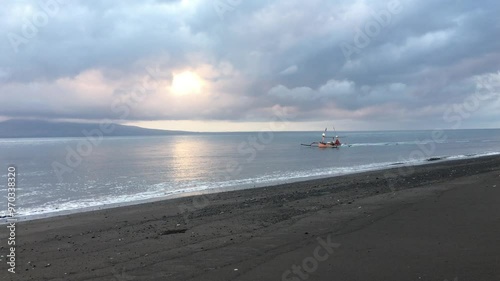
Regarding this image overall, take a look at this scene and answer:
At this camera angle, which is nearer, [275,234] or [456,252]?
[456,252]

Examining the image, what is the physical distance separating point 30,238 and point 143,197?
12.6 m

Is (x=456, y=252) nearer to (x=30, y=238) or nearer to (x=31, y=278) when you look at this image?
(x=31, y=278)

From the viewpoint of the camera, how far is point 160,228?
13.3 meters

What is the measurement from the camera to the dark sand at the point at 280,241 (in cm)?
797

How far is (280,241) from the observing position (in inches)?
410

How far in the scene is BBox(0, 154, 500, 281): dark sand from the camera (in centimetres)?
797

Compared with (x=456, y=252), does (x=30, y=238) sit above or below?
below

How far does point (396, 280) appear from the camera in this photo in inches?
281

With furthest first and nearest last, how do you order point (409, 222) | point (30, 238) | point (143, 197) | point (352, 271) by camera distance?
point (143, 197) → point (30, 238) → point (409, 222) → point (352, 271)

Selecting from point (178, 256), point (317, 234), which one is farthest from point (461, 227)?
point (178, 256)

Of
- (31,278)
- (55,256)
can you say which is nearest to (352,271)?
(31,278)

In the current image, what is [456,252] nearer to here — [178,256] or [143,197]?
[178,256]

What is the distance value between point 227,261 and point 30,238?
309 inches

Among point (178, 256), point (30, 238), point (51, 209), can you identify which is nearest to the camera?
point (178, 256)
